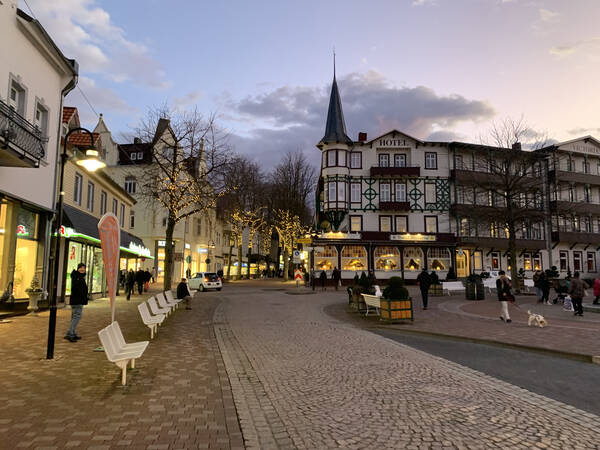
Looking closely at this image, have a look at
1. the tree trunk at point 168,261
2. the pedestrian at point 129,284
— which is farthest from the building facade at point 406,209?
the tree trunk at point 168,261

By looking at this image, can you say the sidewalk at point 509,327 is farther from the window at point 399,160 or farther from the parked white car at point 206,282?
the window at point 399,160

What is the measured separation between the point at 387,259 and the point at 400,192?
6.93 meters

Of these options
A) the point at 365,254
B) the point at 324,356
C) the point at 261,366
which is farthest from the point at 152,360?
the point at 365,254

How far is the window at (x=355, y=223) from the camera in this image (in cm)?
4343

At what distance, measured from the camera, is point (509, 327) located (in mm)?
13227

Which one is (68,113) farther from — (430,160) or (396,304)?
(430,160)

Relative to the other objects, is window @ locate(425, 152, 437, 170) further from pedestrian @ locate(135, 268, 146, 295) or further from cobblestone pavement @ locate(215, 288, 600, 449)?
cobblestone pavement @ locate(215, 288, 600, 449)

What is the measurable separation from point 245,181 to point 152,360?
42166mm

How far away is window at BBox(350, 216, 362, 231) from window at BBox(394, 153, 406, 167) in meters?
6.75

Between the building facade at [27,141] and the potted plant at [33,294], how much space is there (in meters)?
0.33

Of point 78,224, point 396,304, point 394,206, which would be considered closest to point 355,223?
point 394,206

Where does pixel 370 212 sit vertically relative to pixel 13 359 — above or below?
above

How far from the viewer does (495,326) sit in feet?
44.2

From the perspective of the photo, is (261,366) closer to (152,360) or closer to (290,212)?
(152,360)
